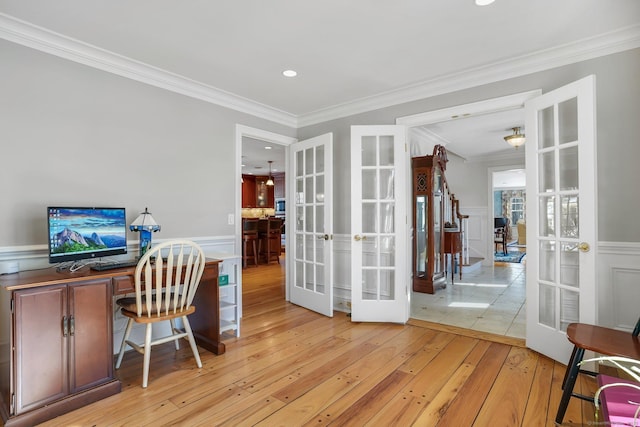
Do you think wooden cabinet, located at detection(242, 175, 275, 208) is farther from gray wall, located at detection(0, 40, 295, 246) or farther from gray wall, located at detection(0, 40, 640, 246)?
gray wall, located at detection(0, 40, 640, 246)

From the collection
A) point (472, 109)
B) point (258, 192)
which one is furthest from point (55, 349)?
point (258, 192)

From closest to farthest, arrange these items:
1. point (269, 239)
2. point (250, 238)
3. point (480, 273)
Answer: point (480, 273), point (250, 238), point (269, 239)

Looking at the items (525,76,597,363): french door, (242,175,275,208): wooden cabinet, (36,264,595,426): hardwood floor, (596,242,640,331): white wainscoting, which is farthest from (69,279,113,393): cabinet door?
(242,175,275,208): wooden cabinet

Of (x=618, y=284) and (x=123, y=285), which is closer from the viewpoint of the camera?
(x=123, y=285)

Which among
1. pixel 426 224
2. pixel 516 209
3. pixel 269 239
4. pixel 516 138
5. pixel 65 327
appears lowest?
pixel 65 327

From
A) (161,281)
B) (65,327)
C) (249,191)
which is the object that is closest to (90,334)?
(65,327)

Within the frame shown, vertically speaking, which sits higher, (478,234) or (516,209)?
(516,209)

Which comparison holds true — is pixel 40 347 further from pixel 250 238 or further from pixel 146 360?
pixel 250 238

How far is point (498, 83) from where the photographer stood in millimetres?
3117

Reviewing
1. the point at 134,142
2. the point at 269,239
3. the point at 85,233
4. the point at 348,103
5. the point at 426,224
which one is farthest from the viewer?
the point at 269,239

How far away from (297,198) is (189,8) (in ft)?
8.12

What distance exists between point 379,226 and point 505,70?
73.1 inches

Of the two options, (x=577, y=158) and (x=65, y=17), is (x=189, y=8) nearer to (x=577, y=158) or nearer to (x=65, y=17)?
(x=65, y=17)

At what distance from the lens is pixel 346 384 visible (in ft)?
7.73
